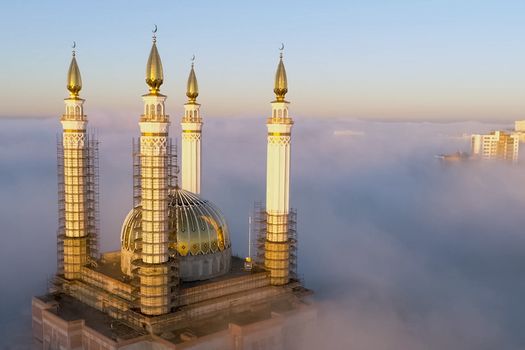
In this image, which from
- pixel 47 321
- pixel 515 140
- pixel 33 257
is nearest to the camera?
pixel 47 321

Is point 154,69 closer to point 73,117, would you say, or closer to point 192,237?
point 73,117

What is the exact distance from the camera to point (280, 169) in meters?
39.8

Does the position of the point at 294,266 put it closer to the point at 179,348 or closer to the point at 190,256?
the point at 190,256

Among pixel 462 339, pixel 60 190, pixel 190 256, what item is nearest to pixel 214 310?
pixel 190 256

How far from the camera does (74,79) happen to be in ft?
131

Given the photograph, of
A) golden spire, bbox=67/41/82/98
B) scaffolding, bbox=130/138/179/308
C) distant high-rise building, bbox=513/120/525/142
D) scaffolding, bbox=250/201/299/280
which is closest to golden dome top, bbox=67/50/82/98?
golden spire, bbox=67/41/82/98

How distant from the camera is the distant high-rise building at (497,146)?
11106 centimetres

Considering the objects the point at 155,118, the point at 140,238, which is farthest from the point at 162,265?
the point at 155,118

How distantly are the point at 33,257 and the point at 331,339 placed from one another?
48.0 m

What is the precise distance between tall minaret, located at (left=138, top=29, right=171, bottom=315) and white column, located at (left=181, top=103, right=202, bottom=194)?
14.0m

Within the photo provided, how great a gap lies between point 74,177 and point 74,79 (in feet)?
25.7

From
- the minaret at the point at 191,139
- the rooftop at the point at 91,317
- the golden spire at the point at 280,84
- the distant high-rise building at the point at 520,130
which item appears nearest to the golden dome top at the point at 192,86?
the minaret at the point at 191,139

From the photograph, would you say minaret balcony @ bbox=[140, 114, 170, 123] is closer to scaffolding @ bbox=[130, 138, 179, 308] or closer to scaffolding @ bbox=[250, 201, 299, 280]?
scaffolding @ bbox=[130, 138, 179, 308]

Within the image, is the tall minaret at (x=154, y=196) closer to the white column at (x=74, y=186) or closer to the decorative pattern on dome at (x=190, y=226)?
the decorative pattern on dome at (x=190, y=226)
